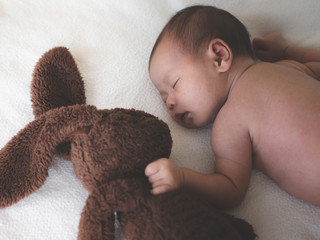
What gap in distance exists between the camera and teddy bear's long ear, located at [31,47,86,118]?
70cm

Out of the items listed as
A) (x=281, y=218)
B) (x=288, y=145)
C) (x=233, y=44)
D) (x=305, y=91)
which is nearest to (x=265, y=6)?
(x=233, y=44)

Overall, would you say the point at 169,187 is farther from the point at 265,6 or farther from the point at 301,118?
the point at 265,6

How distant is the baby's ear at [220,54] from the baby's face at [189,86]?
2 cm

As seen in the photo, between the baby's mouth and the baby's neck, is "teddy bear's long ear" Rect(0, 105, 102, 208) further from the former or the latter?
the baby's neck

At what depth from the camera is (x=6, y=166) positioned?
1.94ft

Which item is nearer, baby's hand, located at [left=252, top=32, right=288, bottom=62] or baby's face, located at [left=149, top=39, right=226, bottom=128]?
baby's face, located at [left=149, top=39, right=226, bottom=128]

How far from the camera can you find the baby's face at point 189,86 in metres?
0.82

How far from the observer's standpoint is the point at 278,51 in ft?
3.55

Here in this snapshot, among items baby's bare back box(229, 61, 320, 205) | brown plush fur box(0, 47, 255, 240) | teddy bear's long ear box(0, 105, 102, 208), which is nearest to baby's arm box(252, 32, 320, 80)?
baby's bare back box(229, 61, 320, 205)

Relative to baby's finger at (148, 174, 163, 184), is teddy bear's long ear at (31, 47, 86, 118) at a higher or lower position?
higher

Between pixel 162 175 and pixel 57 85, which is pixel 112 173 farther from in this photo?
pixel 57 85

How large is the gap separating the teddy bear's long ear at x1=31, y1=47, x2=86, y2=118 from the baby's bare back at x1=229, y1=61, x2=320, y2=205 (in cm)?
45

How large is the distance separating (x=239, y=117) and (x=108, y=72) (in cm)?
43

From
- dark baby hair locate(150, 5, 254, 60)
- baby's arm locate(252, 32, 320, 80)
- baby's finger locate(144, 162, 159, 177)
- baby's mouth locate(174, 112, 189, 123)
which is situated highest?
dark baby hair locate(150, 5, 254, 60)
